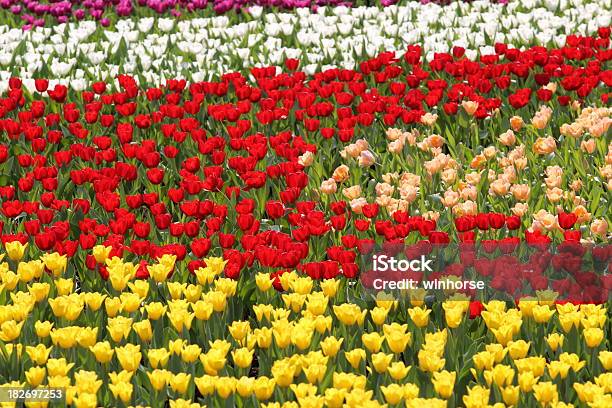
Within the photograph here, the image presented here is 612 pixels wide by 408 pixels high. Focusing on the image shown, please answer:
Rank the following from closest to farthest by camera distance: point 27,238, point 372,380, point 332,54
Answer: point 372,380 < point 27,238 < point 332,54

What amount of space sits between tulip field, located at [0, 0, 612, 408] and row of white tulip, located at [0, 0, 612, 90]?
4cm

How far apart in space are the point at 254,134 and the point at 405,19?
3734 mm

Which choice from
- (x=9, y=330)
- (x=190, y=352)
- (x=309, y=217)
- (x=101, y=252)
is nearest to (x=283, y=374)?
(x=190, y=352)

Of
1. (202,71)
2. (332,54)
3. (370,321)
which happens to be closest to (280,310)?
(370,321)

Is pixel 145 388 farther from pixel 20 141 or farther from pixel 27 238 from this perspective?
pixel 20 141

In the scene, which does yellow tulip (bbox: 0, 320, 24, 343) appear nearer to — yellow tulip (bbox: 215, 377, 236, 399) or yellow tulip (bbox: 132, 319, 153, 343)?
yellow tulip (bbox: 132, 319, 153, 343)

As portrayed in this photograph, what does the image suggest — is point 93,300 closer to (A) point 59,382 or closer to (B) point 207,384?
(A) point 59,382

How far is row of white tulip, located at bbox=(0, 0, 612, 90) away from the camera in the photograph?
8758 mm

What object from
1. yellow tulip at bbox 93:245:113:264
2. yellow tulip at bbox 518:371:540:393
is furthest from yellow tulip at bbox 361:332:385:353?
yellow tulip at bbox 93:245:113:264

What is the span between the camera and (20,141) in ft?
22.7

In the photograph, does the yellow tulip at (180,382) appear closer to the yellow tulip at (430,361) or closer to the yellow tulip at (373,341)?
the yellow tulip at (373,341)

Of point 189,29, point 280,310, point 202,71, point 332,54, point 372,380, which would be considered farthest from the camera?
point 189,29

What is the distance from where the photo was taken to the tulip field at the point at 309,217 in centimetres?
383

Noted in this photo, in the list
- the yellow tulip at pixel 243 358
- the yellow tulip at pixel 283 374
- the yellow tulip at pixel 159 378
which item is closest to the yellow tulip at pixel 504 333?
the yellow tulip at pixel 283 374
